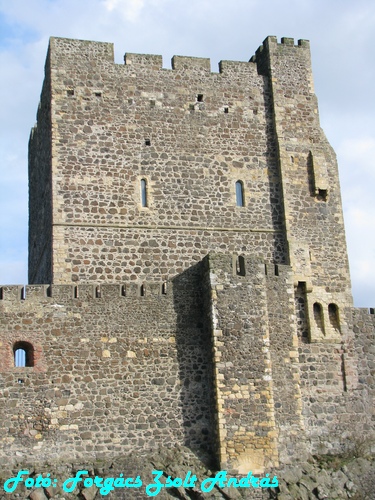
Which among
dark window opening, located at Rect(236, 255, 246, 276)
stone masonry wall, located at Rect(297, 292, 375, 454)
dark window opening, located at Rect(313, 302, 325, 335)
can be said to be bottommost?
stone masonry wall, located at Rect(297, 292, 375, 454)

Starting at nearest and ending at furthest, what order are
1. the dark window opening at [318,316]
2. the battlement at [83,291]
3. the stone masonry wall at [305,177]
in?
1. the battlement at [83,291]
2. the dark window opening at [318,316]
3. the stone masonry wall at [305,177]

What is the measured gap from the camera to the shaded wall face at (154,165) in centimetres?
2330

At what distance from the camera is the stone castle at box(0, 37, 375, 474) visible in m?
20.1

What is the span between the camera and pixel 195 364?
21.0 metres

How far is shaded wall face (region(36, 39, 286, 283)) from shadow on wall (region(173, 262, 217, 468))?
199 centimetres

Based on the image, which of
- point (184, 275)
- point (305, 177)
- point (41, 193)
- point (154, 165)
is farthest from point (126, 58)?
point (184, 275)

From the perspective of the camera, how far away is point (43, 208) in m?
25.3

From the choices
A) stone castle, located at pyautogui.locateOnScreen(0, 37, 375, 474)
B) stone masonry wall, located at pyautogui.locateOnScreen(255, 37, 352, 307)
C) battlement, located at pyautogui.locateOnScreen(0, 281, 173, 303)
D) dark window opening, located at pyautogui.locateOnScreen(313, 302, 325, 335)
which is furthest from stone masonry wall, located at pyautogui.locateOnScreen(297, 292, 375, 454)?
battlement, located at pyautogui.locateOnScreen(0, 281, 173, 303)

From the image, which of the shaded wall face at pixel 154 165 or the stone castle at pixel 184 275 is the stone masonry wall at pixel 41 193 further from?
the shaded wall face at pixel 154 165

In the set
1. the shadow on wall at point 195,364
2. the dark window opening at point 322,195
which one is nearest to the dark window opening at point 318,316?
the dark window opening at point 322,195

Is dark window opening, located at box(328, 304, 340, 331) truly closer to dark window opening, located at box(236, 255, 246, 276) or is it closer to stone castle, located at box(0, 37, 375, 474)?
stone castle, located at box(0, 37, 375, 474)

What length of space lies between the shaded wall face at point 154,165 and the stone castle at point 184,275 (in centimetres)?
4

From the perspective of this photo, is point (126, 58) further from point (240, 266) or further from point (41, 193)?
point (240, 266)

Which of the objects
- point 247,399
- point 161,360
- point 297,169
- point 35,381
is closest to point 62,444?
point 35,381
